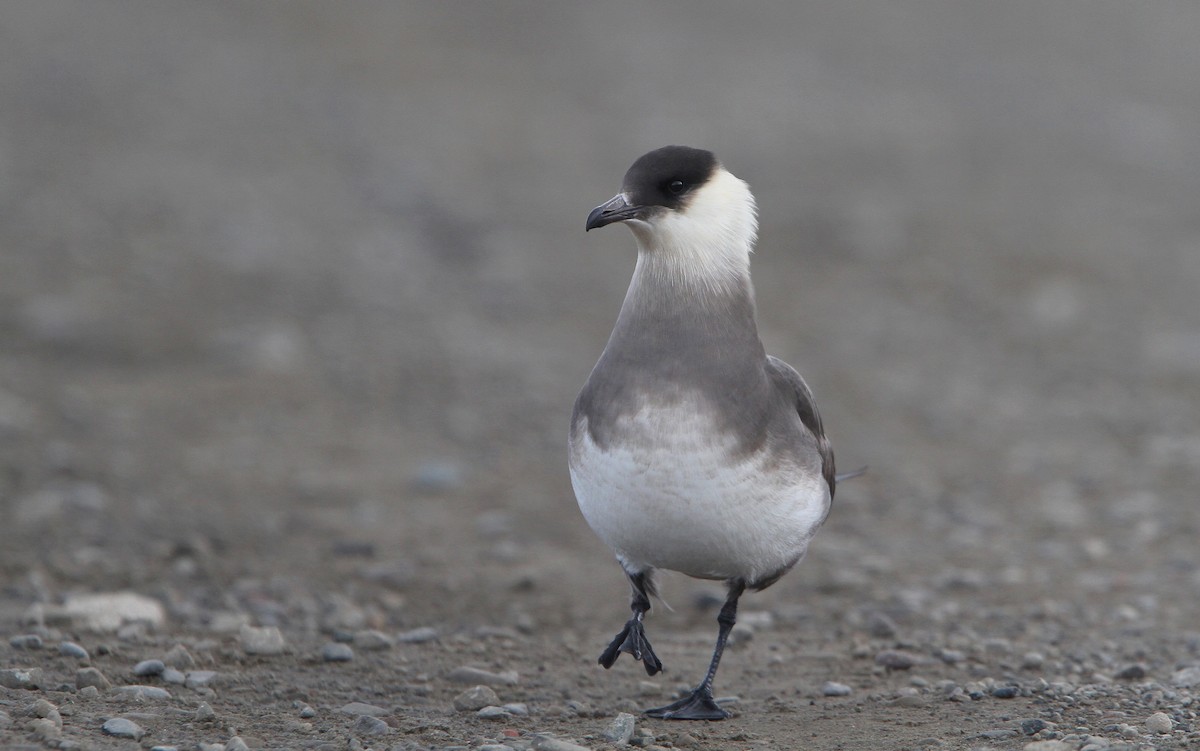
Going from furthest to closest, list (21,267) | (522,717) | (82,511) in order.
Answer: (21,267) → (82,511) → (522,717)

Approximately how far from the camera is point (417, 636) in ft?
23.9

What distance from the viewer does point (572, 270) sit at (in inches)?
595

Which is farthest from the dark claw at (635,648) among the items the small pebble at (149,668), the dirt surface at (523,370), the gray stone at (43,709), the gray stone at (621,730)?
the gray stone at (43,709)

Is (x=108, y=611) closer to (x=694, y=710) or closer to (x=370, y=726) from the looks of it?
(x=370, y=726)

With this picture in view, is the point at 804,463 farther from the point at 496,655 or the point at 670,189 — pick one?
the point at 496,655

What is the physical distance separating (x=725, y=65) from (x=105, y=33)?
9712mm

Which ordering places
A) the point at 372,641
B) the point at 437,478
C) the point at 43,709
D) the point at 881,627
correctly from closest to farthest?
the point at 43,709 → the point at 372,641 → the point at 881,627 → the point at 437,478

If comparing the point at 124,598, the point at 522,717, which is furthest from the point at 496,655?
the point at 124,598

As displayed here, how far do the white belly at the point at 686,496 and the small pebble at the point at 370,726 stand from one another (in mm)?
1155

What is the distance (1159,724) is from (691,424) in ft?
6.97

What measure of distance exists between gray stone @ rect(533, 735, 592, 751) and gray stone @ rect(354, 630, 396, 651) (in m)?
1.79

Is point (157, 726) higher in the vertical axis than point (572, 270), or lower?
lower

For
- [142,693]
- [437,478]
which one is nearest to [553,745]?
[142,693]

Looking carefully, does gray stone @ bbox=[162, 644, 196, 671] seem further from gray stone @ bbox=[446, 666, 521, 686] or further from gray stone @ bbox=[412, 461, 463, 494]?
gray stone @ bbox=[412, 461, 463, 494]
